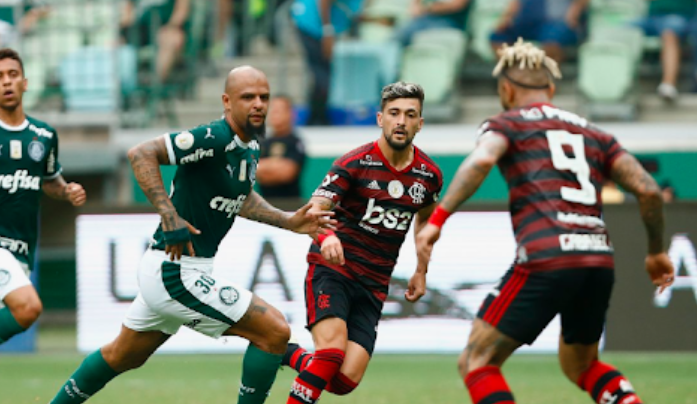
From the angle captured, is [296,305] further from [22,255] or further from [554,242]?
[554,242]

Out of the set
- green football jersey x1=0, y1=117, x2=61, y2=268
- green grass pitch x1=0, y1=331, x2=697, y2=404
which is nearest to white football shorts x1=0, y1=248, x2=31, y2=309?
green football jersey x1=0, y1=117, x2=61, y2=268

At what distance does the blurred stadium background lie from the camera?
1198 cm

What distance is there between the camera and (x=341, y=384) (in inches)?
277

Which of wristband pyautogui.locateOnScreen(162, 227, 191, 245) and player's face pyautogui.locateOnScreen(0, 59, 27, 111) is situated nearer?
Result: wristband pyautogui.locateOnScreen(162, 227, 191, 245)

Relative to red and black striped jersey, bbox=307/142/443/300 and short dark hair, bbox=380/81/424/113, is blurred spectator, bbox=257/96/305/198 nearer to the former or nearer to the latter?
red and black striped jersey, bbox=307/142/443/300

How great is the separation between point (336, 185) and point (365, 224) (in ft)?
1.11

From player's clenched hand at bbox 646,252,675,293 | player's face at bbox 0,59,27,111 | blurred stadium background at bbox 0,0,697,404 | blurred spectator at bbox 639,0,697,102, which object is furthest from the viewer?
blurred spectator at bbox 639,0,697,102

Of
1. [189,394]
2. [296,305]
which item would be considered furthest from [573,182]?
[296,305]

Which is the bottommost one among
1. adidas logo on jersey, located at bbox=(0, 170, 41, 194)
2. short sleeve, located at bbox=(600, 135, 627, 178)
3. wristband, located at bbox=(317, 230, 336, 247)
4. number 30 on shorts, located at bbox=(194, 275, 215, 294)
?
number 30 on shorts, located at bbox=(194, 275, 215, 294)

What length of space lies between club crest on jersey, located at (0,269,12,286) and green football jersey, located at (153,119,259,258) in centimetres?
138

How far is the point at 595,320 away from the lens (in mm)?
5988

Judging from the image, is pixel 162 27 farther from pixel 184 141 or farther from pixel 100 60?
pixel 184 141

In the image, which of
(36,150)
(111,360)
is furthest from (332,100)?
(111,360)

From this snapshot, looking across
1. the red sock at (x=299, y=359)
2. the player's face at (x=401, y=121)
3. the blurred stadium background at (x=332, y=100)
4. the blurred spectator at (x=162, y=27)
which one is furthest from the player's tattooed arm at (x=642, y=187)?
the blurred spectator at (x=162, y=27)
